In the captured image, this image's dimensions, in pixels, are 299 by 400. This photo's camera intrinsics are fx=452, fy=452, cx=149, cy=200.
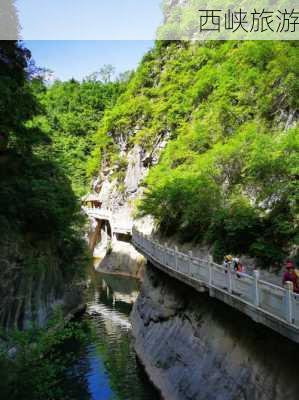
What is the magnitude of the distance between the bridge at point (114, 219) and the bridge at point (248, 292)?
2989 centimetres

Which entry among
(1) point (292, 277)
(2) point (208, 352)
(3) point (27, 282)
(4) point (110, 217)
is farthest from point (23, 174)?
(4) point (110, 217)

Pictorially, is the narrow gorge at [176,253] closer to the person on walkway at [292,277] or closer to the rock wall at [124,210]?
the person on walkway at [292,277]


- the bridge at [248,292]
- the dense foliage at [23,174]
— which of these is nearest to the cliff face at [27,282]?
the dense foliage at [23,174]

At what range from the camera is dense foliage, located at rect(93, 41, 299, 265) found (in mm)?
19219

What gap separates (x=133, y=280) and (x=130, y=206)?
10942 mm

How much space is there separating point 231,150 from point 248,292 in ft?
45.4

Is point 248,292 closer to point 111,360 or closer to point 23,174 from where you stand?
point 23,174

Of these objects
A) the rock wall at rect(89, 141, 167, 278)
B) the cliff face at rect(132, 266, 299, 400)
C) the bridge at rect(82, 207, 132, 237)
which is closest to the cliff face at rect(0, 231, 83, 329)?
the cliff face at rect(132, 266, 299, 400)

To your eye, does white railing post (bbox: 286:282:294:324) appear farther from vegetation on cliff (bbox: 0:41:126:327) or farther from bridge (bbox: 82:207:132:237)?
bridge (bbox: 82:207:132:237)

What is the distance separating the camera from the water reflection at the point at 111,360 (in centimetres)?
1948

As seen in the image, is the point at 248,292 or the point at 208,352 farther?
the point at 208,352

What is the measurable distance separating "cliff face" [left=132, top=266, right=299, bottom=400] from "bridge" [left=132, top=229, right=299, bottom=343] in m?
0.99

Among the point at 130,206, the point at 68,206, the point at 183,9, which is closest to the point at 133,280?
the point at 130,206

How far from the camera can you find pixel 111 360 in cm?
2322
